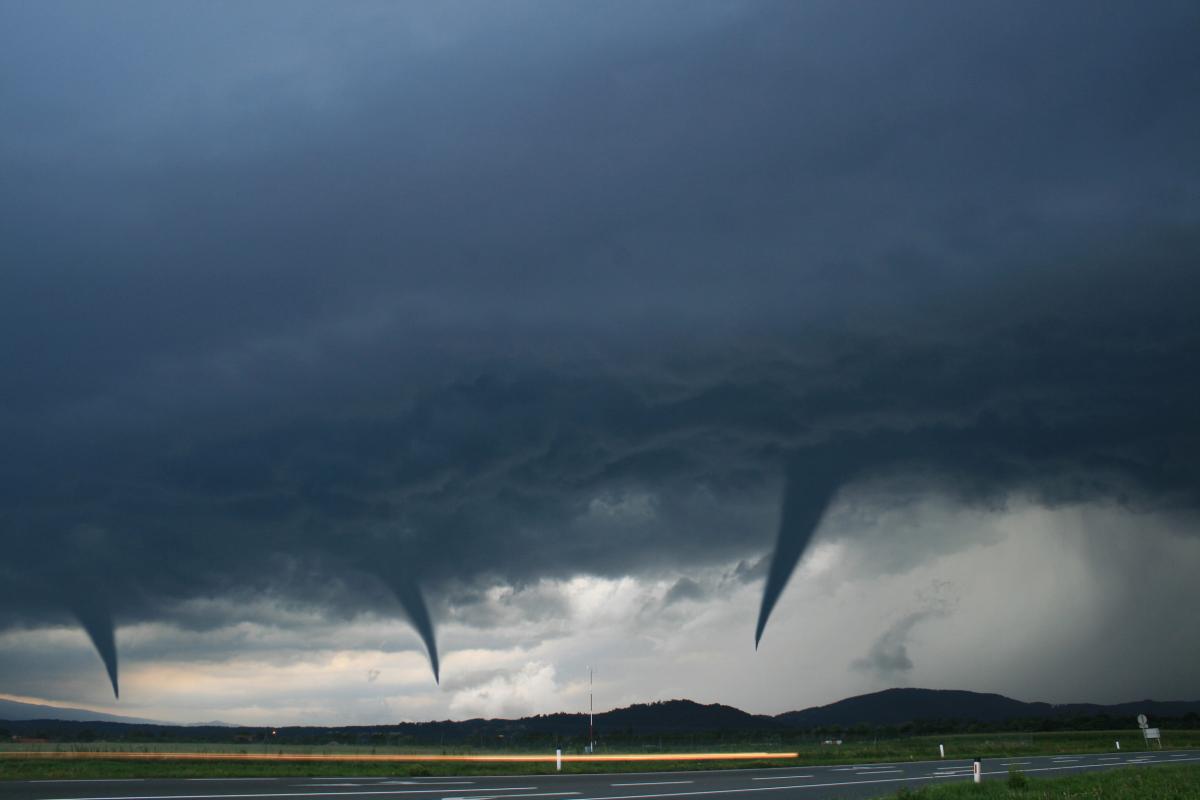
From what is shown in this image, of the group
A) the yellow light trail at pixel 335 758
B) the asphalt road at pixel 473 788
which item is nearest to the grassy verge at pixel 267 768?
the yellow light trail at pixel 335 758

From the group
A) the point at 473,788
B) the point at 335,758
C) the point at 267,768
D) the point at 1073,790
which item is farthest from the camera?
the point at 335,758

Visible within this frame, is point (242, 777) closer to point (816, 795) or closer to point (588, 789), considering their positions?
point (588, 789)

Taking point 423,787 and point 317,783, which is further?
point 317,783

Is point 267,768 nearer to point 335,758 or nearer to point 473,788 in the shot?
point 335,758

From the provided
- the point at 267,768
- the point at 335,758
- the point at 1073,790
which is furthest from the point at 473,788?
the point at 335,758

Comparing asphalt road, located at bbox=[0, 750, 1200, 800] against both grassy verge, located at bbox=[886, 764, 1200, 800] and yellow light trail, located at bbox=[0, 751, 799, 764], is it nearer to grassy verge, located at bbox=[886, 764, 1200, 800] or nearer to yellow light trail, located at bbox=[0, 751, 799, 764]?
grassy verge, located at bbox=[886, 764, 1200, 800]

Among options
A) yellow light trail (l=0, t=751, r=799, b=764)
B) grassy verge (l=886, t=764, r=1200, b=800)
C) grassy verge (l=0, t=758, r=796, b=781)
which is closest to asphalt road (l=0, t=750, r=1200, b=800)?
grassy verge (l=886, t=764, r=1200, b=800)

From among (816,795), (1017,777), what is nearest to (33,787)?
(816,795)

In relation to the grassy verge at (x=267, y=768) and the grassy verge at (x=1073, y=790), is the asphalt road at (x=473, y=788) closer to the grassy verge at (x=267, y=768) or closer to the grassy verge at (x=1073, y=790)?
the grassy verge at (x=1073, y=790)
